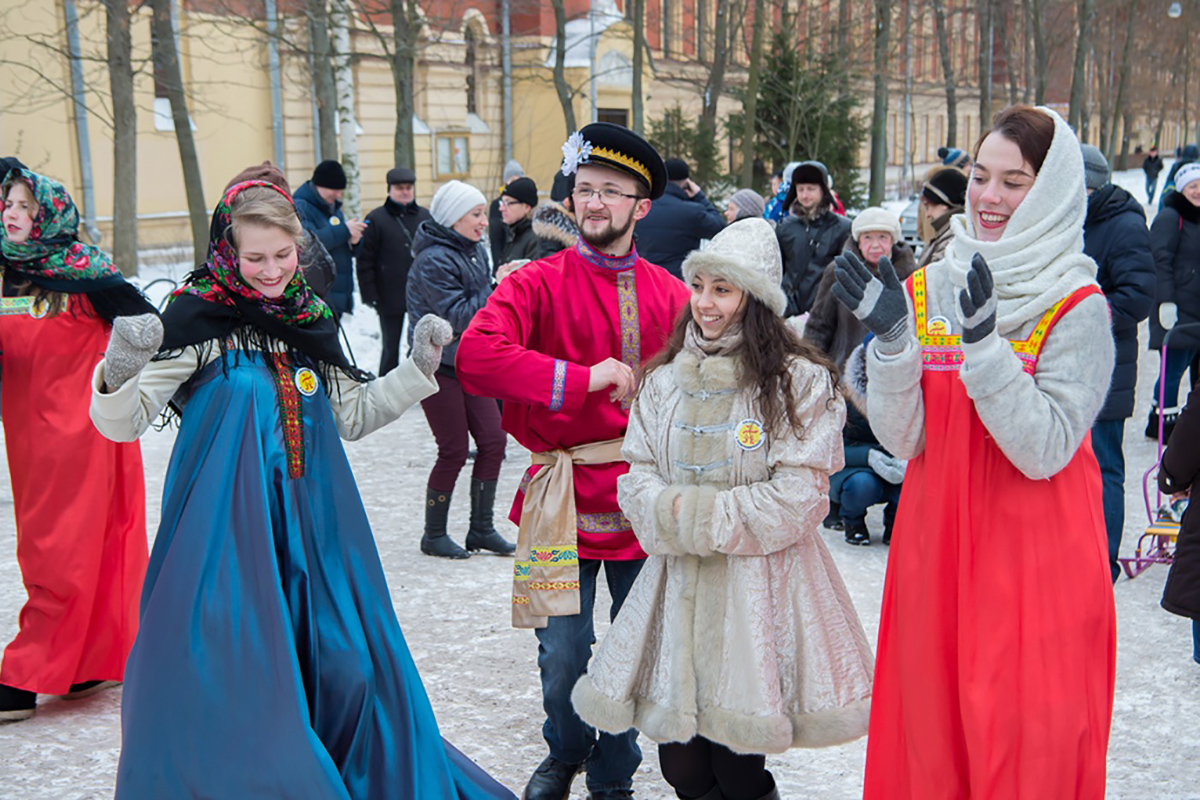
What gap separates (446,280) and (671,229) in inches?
109

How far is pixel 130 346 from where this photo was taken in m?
3.11

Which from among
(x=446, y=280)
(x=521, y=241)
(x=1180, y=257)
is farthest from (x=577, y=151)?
(x=1180, y=257)

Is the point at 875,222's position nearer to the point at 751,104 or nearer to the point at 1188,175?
the point at 1188,175

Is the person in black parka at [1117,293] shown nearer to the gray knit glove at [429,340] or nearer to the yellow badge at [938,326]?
the yellow badge at [938,326]

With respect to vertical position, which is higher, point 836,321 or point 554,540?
point 836,321

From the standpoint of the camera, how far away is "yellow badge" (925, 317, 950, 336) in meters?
2.85

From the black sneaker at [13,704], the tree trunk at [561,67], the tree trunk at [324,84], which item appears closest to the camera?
the black sneaker at [13,704]

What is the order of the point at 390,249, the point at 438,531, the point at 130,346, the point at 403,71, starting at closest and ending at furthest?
the point at 130,346
the point at 438,531
the point at 390,249
the point at 403,71

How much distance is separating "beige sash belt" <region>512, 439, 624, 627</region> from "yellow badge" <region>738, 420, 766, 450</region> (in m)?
0.55

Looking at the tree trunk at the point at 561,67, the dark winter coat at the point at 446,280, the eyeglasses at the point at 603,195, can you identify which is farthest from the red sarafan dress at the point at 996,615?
the tree trunk at the point at 561,67

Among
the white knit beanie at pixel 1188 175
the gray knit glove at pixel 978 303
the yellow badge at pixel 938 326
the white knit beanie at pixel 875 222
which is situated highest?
the white knit beanie at pixel 1188 175

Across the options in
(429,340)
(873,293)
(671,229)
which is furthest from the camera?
(671,229)

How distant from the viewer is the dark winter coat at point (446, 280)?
688 cm

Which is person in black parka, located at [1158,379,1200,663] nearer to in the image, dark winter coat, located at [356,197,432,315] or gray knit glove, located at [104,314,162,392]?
gray knit glove, located at [104,314,162,392]
